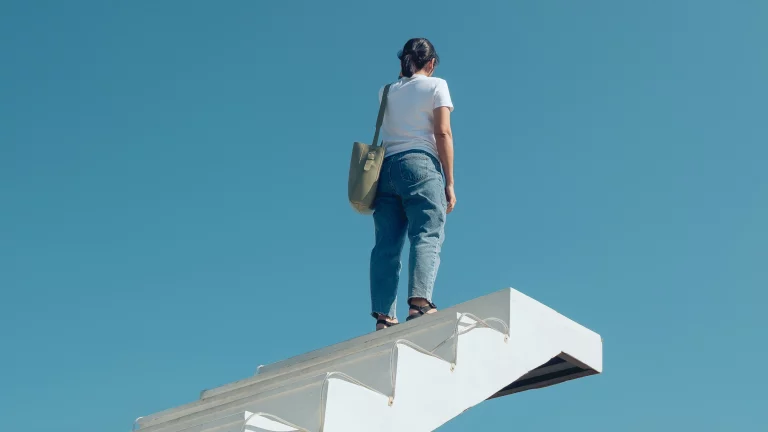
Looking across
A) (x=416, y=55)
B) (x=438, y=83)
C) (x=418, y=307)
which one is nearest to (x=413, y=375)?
(x=418, y=307)

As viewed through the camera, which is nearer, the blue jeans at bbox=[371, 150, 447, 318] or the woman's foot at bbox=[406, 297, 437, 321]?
the woman's foot at bbox=[406, 297, 437, 321]

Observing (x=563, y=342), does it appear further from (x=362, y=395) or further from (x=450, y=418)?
(x=362, y=395)

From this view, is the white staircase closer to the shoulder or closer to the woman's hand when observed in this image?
the woman's hand

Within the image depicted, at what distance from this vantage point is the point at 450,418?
4.25 m

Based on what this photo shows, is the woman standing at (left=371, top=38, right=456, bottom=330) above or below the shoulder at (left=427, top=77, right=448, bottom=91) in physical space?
below

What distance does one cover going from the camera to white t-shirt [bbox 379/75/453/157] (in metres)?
6.04

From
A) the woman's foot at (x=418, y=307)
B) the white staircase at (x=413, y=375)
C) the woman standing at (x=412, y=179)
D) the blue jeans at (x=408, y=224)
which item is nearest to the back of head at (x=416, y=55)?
the woman standing at (x=412, y=179)

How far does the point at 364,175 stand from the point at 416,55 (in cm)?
85

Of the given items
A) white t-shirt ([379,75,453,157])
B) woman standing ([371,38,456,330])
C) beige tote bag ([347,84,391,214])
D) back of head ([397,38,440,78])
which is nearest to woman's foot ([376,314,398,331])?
woman standing ([371,38,456,330])

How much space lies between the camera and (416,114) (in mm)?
6059

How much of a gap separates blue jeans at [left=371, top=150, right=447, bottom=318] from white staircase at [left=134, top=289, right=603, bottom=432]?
547mm

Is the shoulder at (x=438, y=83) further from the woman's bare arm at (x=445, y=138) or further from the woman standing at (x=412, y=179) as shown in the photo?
the woman's bare arm at (x=445, y=138)

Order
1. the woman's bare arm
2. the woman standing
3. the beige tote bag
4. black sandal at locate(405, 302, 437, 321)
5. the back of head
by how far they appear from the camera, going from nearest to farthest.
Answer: black sandal at locate(405, 302, 437, 321)
the woman standing
the woman's bare arm
the beige tote bag
the back of head

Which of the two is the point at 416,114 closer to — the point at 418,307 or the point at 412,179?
the point at 412,179
